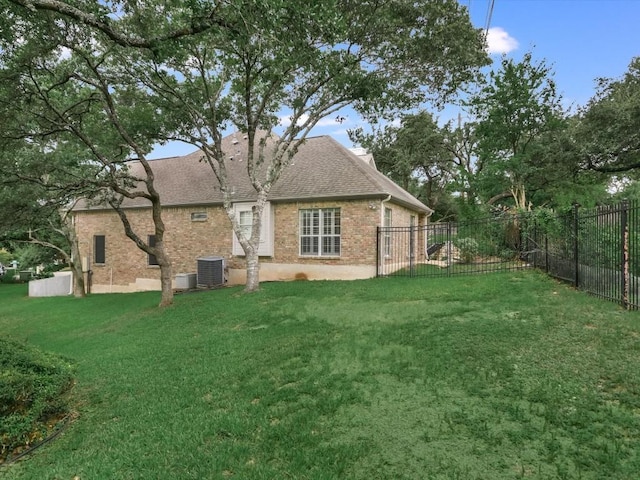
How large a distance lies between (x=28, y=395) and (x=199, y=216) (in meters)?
12.7

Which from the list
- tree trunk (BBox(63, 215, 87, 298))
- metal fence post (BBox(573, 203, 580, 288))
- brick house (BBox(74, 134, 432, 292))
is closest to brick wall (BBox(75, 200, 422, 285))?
brick house (BBox(74, 134, 432, 292))

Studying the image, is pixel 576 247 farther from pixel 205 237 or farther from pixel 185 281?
pixel 185 281

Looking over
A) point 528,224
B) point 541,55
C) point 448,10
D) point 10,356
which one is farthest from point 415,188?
point 10,356

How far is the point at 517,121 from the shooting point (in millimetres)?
18953

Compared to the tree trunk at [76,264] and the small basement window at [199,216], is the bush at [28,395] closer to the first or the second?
the small basement window at [199,216]

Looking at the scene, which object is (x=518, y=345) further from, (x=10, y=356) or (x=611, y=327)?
(x=10, y=356)

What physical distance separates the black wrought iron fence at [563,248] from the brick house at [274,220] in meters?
1.20

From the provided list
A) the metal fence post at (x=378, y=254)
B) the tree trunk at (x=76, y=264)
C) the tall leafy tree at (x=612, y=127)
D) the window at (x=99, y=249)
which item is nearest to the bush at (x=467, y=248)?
the metal fence post at (x=378, y=254)

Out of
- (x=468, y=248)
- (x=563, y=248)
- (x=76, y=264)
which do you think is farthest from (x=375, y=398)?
(x=76, y=264)

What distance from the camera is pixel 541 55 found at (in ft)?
57.9

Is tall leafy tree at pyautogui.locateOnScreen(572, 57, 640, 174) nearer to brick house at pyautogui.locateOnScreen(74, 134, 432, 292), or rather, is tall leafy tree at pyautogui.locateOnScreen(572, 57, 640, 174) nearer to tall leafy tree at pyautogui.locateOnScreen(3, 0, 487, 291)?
brick house at pyautogui.locateOnScreen(74, 134, 432, 292)

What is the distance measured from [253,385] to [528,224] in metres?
11.2

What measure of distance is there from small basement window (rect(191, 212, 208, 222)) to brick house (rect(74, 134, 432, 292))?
4 centimetres

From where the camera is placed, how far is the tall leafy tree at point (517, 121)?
59.2ft
